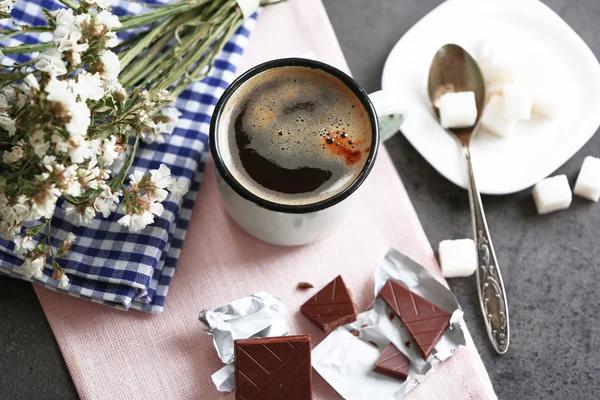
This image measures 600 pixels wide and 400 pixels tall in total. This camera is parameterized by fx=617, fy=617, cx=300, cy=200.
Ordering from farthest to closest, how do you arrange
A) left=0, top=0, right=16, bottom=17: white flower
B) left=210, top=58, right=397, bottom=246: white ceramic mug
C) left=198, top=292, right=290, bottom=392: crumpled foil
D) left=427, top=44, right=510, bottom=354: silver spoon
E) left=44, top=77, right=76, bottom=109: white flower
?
left=427, top=44, right=510, bottom=354: silver spoon < left=198, top=292, right=290, bottom=392: crumpled foil < left=210, top=58, right=397, bottom=246: white ceramic mug < left=0, top=0, right=16, bottom=17: white flower < left=44, top=77, right=76, bottom=109: white flower

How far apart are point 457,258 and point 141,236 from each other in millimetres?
630

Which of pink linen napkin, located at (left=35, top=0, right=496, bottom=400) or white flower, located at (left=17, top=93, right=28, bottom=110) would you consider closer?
white flower, located at (left=17, top=93, right=28, bottom=110)

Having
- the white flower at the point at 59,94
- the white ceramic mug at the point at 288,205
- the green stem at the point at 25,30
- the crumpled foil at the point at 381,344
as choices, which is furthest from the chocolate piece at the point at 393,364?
the green stem at the point at 25,30

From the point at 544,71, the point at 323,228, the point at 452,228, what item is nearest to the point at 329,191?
the point at 323,228

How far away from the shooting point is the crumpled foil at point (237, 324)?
115cm

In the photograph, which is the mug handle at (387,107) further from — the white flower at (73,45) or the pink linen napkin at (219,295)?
the white flower at (73,45)

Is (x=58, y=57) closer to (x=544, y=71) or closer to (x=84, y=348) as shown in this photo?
(x=84, y=348)

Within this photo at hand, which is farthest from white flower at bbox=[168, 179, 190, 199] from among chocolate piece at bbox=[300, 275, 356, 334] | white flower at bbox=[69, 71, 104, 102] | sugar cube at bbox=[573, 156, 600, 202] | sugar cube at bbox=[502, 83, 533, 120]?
sugar cube at bbox=[573, 156, 600, 202]

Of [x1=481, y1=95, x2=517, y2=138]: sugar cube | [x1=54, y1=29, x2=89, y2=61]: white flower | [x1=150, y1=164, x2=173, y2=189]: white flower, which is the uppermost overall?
[x1=54, y1=29, x2=89, y2=61]: white flower

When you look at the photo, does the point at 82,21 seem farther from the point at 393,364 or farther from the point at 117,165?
the point at 393,364

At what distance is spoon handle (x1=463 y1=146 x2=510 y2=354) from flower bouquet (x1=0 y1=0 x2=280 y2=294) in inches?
23.9

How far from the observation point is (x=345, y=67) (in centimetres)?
137

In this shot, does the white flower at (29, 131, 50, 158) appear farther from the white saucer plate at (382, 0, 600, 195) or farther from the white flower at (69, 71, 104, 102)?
the white saucer plate at (382, 0, 600, 195)

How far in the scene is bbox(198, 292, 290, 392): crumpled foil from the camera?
3.77 feet
